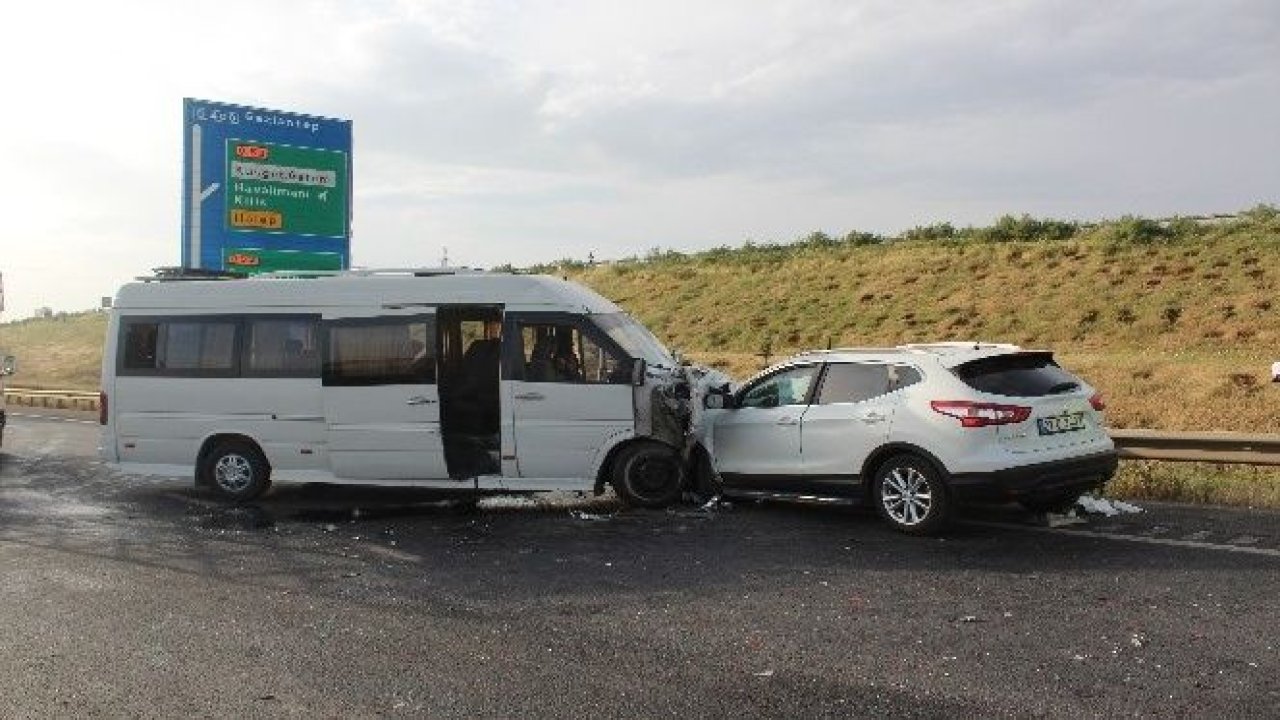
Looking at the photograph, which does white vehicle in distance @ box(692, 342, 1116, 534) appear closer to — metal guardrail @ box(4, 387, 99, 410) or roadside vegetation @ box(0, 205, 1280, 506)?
roadside vegetation @ box(0, 205, 1280, 506)

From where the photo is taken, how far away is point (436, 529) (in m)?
9.66

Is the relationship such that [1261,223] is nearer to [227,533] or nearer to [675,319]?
[675,319]

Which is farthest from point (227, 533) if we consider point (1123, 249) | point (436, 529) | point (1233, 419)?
point (1123, 249)

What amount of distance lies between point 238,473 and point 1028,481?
7.76 metres

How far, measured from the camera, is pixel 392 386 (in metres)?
10.8

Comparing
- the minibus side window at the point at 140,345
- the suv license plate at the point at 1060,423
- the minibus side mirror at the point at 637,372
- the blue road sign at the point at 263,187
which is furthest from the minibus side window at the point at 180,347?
the suv license plate at the point at 1060,423

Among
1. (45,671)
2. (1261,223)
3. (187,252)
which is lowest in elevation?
(45,671)

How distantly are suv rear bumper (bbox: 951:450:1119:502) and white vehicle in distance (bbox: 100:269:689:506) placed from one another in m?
2.95

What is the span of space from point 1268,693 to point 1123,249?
105ft

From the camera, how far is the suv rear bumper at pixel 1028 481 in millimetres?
8305

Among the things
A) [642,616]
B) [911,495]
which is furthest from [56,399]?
[642,616]

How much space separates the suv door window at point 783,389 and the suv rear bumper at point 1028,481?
1.78 meters

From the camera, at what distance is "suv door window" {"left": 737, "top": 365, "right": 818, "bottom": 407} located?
9.85 meters

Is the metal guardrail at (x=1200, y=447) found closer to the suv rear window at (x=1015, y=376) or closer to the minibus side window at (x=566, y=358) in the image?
the suv rear window at (x=1015, y=376)
